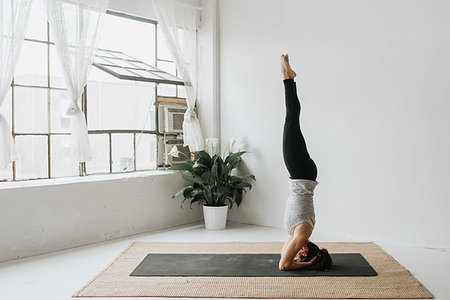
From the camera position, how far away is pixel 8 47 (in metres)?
4.04

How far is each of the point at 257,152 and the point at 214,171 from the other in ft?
2.00

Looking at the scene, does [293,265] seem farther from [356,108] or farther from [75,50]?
[75,50]

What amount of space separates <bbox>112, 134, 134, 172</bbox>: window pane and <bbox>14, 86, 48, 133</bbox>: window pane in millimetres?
808

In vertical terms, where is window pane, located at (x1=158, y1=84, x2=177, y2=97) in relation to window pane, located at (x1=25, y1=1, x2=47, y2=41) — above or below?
below

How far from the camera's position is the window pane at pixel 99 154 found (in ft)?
16.3

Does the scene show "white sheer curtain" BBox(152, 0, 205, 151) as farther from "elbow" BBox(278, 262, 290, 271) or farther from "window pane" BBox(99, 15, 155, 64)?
"elbow" BBox(278, 262, 290, 271)

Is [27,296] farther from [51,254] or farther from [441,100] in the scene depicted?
[441,100]

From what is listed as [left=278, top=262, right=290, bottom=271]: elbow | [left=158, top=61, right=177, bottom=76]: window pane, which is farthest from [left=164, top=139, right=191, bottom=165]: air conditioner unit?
[left=278, top=262, right=290, bottom=271]: elbow

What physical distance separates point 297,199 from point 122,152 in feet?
7.84

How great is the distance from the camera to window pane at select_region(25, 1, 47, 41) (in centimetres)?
447

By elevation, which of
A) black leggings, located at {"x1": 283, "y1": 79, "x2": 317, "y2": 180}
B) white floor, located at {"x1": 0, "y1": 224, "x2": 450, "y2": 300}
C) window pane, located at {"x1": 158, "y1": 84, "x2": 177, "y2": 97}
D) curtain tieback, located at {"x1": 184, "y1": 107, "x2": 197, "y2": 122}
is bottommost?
white floor, located at {"x1": 0, "y1": 224, "x2": 450, "y2": 300}

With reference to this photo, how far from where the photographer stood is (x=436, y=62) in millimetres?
4168

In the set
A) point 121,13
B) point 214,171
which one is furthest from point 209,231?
point 121,13

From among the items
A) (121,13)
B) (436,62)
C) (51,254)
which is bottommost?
(51,254)
